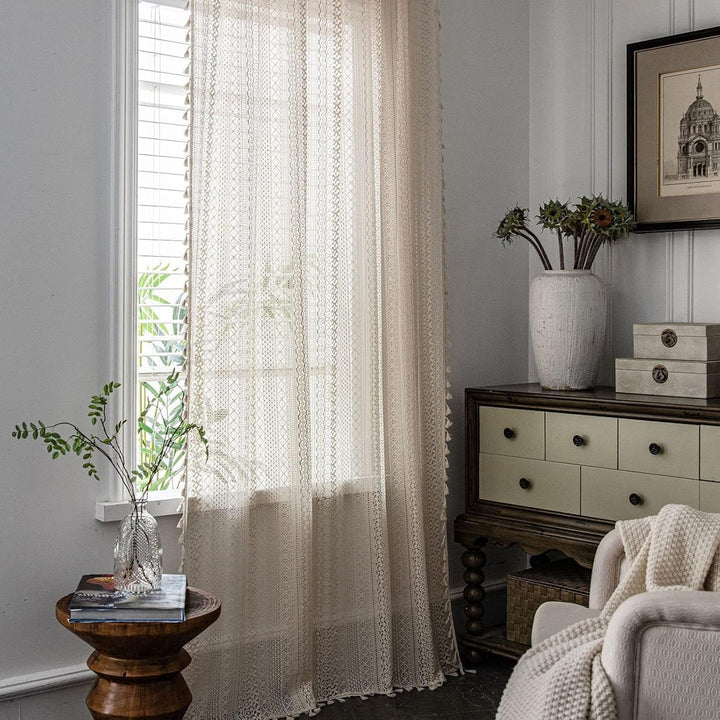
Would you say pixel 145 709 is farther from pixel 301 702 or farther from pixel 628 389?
pixel 628 389

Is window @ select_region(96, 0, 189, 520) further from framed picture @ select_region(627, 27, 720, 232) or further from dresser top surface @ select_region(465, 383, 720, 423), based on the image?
framed picture @ select_region(627, 27, 720, 232)

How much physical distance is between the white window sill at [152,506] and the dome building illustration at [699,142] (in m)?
1.90

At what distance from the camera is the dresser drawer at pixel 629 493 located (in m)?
2.69

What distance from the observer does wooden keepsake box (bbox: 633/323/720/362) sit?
9.21 ft

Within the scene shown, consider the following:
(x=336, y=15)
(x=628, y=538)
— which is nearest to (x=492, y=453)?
(x=628, y=538)

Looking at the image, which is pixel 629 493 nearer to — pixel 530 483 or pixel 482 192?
pixel 530 483

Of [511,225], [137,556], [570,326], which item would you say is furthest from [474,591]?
[137,556]

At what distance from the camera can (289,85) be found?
278 centimetres

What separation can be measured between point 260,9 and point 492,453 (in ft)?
5.05

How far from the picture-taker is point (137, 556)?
2.26m

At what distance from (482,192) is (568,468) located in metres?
1.10

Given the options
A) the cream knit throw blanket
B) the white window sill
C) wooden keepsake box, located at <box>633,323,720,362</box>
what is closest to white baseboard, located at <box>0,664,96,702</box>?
the white window sill

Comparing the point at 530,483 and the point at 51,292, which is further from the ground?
the point at 51,292

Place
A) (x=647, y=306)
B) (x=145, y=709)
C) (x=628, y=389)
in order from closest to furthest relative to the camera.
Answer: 1. (x=145, y=709)
2. (x=628, y=389)
3. (x=647, y=306)
